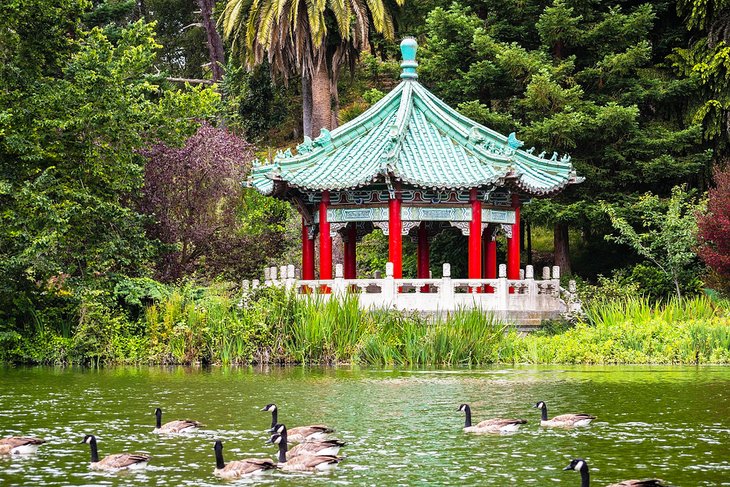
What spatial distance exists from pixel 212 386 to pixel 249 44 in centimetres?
2243

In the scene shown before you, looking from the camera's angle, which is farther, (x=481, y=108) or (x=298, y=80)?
(x=298, y=80)

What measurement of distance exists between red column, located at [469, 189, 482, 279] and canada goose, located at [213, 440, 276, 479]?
759 inches

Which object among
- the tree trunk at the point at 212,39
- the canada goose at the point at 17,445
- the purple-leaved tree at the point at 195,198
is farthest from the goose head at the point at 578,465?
the tree trunk at the point at 212,39

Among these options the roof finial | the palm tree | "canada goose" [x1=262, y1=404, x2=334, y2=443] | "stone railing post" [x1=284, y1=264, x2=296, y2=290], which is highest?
the palm tree

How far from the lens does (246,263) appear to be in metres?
42.0

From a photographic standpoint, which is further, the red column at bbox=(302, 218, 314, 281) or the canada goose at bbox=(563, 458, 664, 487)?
the red column at bbox=(302, 218, 314, 281)

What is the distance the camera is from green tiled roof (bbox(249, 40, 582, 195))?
34281 millimetres

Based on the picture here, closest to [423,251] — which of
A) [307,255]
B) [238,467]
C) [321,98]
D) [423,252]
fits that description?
[423,252]

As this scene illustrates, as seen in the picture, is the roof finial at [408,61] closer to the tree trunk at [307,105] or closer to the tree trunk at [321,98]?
the tree trunk at [321,98]

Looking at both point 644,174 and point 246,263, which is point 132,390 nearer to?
point 246,263

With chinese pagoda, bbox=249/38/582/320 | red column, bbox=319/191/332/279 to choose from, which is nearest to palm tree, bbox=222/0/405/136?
chinese pagoda, bbox=249/38/582/320

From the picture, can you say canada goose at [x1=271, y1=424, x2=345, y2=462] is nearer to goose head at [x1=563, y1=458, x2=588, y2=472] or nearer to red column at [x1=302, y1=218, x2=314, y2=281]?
goose head at [x1=563, y1=458, x2=588, y2=472]

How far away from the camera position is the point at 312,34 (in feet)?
145

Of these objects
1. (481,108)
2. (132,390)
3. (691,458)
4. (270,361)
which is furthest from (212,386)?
(481,108)
